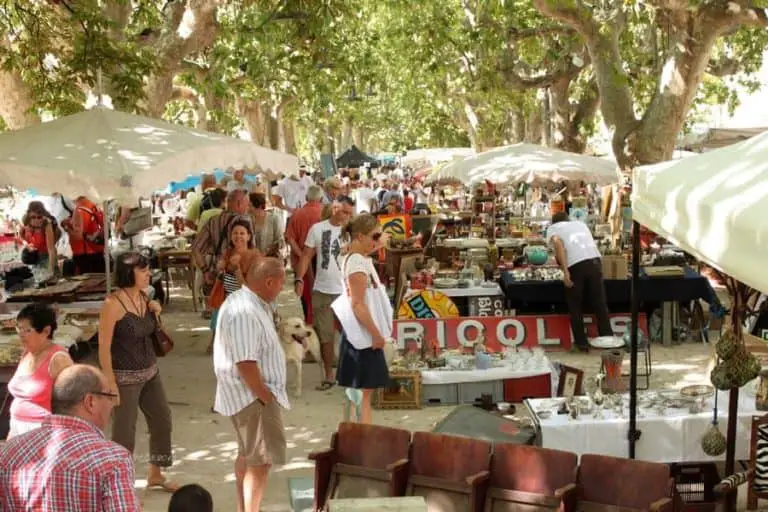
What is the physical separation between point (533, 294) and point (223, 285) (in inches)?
157

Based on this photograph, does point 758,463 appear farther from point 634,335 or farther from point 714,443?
point 634,335

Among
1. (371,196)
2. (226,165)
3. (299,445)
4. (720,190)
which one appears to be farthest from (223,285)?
(371,196)

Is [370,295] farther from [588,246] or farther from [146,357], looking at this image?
[588,246]

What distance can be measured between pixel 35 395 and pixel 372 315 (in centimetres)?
238

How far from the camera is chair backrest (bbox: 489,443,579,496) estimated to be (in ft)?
16.0

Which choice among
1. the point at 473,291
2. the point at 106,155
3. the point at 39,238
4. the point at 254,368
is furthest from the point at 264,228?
the point at 254,368

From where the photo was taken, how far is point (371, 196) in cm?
2233

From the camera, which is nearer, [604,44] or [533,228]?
[604,44]

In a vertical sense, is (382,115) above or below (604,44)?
above

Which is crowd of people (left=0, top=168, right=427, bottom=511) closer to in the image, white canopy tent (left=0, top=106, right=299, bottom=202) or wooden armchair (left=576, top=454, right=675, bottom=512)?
white canopy tent (left=0, top=106, right=299, bottom=202)

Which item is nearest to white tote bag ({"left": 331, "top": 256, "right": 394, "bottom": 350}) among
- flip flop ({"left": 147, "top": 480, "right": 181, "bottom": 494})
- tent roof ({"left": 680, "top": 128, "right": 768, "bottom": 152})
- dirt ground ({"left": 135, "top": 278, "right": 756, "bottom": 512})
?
dirt ground ({"left": 135, "top": 278, "right": 756, "bottom": 512})

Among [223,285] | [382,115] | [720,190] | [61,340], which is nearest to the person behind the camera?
[720,190]

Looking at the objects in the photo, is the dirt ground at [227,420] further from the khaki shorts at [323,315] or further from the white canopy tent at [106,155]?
the white canopy tent at [106,155]

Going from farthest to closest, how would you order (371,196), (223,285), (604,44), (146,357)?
(371,196)
(604,44)
(223,285)
(146,357)
